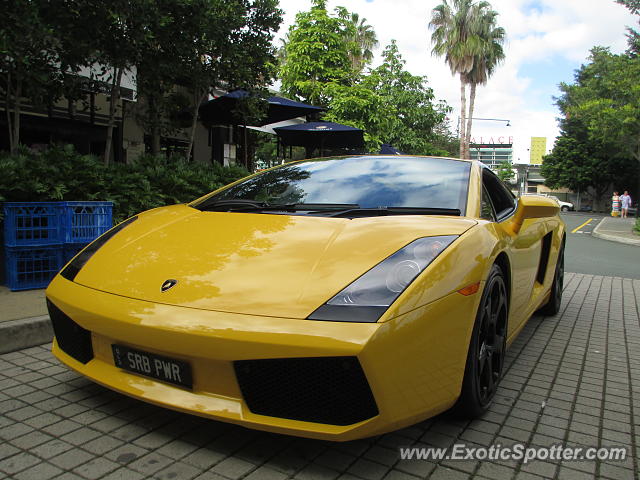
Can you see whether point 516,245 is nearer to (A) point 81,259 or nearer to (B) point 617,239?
(A) point 81,259

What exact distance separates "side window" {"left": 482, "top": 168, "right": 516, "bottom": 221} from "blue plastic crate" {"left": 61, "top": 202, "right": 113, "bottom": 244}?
3.24m

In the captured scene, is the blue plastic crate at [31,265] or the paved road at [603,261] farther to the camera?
the paved road at [603,261]

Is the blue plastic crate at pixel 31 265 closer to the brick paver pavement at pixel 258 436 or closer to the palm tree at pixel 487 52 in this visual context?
the brick paver pavement at pixel 258 436

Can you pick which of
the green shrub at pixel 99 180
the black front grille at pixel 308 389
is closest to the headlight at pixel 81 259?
the black front grille at pixel 308 389

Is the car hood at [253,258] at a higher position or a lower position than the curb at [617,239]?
higher

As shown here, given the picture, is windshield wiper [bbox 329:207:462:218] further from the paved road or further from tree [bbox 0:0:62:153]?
the paved road

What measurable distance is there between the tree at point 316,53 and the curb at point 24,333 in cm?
1902

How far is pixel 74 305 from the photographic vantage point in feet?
7.14

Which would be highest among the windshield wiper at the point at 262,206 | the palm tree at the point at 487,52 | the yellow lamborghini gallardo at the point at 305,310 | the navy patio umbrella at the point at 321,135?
the palm tree at the point at 487,52

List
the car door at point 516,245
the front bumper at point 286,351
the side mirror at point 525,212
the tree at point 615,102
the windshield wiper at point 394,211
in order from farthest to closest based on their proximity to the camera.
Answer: the tree at point 615,102 < the side mirror at point 525,212 < the car door at point 516,245 < the windshield wiper at point 394,211 < the front bumper at point 286,351

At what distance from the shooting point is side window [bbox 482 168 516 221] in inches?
126

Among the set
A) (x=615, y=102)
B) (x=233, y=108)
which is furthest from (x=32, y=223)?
(x=615, y=102)

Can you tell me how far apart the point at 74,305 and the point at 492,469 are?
1792 mm

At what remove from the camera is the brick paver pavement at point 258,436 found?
1929mm
